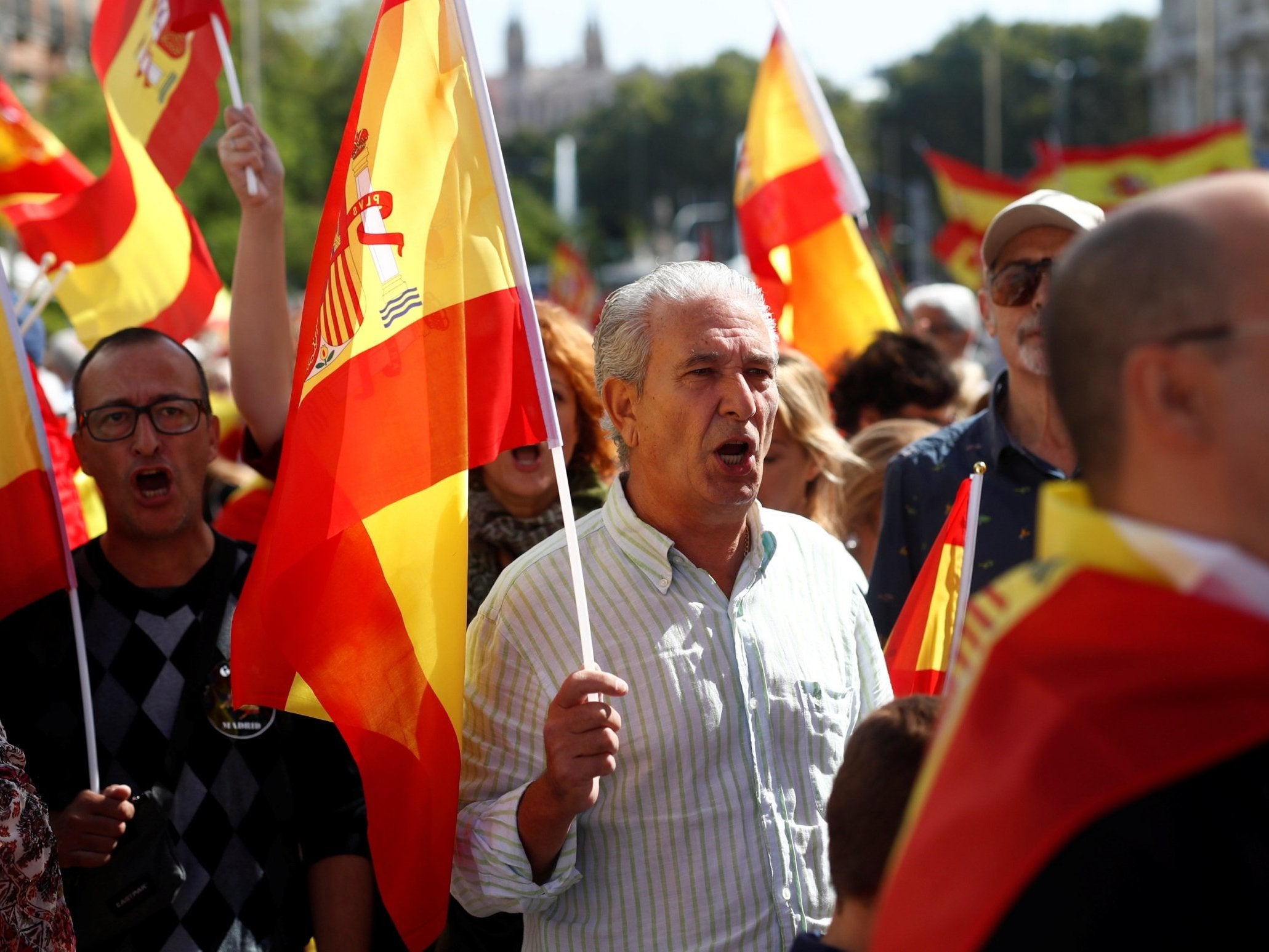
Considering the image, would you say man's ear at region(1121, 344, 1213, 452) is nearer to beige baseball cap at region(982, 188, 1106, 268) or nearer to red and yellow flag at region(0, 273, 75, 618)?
beige baseball cap at region(982, 188, 1106, 268)

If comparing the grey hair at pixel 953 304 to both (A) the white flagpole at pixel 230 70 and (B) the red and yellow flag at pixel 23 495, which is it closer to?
(A) the white flagpole at pixel 230 70

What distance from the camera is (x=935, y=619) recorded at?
2.72m

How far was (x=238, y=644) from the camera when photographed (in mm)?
2500

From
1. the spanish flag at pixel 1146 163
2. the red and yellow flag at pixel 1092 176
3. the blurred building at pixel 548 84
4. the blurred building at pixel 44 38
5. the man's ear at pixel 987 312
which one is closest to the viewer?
the man's ear at pixel 987 312

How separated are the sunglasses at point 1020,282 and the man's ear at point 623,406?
1074 mm

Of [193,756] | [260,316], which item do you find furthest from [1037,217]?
[193,756]

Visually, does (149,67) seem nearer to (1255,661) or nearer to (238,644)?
(238,644)

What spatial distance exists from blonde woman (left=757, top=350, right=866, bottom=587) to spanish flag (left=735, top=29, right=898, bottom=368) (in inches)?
54.7

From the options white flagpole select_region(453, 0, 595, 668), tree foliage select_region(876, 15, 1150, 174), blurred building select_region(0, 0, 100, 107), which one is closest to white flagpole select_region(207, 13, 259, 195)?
white flagpole select_region(453, 0, 595, 668)

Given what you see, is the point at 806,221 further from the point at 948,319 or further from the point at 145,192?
the point at 145,192

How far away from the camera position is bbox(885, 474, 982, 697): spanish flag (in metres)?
2.71

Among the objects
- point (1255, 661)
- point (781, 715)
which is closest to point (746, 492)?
point (781, 715)

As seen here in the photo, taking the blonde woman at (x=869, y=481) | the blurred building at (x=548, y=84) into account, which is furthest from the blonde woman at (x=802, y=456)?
the blurred building at (x=548, y=84)

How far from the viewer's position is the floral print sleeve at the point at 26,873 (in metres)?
2.20
